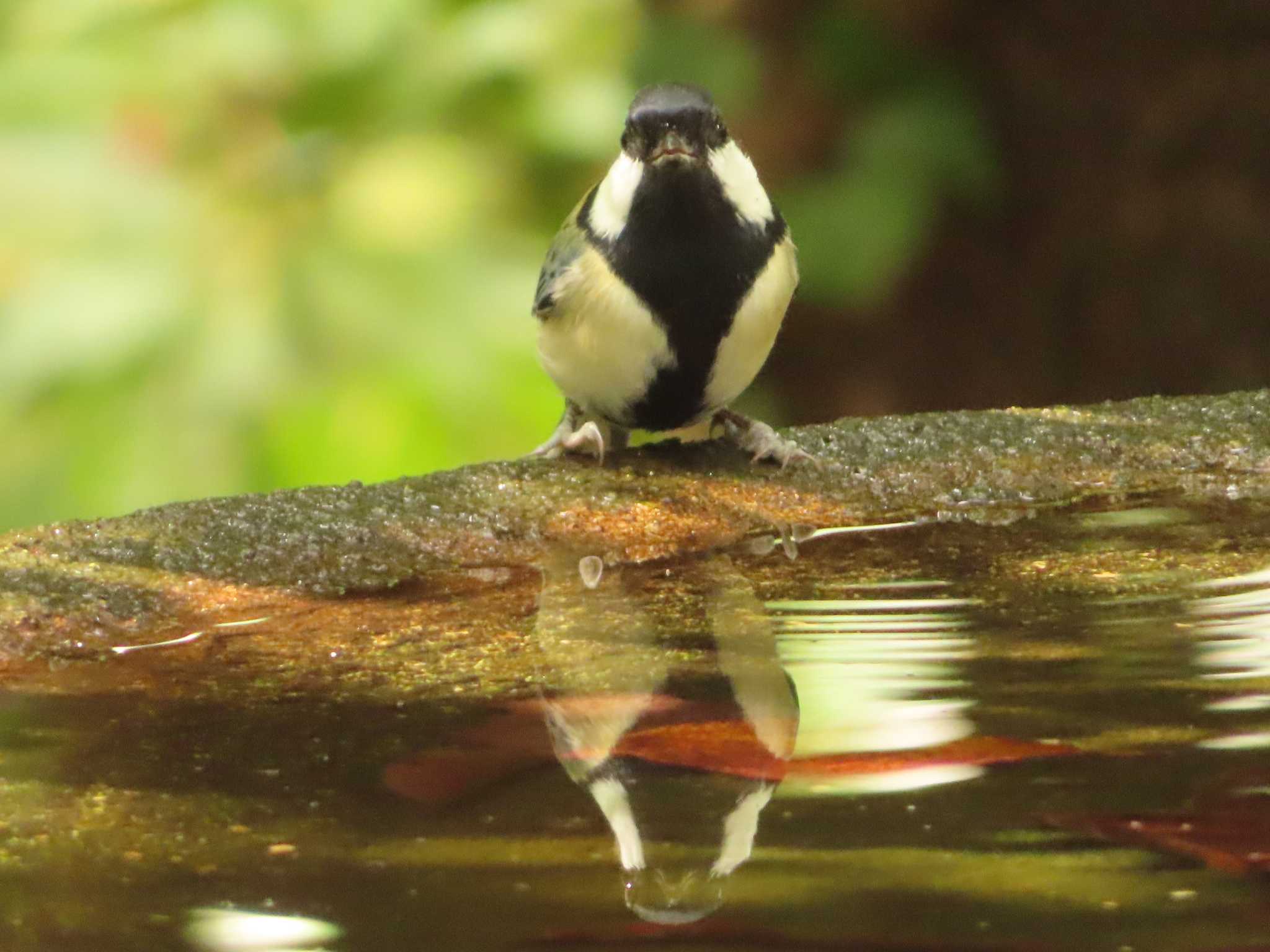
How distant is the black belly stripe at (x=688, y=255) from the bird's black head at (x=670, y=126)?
0.8 inches

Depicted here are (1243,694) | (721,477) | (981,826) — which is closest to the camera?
(981,826)

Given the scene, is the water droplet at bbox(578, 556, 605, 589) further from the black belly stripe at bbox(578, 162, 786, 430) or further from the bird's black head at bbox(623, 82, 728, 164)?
the bird's black head at bbox(623, 82, 728, 164)

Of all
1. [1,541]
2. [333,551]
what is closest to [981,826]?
[333,551]

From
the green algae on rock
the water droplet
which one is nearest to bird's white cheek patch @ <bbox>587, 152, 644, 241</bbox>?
the green algae on rock

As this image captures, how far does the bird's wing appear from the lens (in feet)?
9.18

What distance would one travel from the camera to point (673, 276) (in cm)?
266

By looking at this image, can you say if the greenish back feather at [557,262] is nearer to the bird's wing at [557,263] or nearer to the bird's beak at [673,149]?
the bird's wing at [557,263]

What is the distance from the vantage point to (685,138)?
8.59 feet

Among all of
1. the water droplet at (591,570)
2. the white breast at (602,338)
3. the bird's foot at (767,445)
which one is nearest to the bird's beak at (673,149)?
the white breast at (602,338)

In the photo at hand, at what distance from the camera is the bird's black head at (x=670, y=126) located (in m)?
2.61

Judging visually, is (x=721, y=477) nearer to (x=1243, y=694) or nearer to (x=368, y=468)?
(x=368, y=468)

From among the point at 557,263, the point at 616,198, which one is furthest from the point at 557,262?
the point at 616,198

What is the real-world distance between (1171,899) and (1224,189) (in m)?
4.03

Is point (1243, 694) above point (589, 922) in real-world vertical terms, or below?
above
